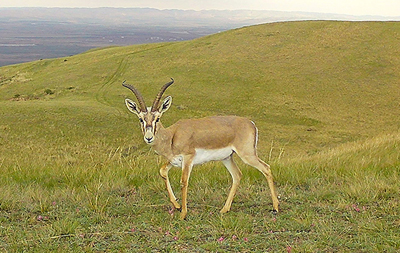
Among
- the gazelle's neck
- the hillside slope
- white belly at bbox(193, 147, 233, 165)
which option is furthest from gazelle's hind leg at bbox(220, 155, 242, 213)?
the hillside slope

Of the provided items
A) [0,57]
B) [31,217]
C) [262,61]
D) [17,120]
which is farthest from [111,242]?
[0,57]

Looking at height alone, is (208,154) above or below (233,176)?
above

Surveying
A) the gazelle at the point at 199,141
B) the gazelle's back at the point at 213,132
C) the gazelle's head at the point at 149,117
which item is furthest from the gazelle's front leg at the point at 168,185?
the gazelle's head at the point at 149,117

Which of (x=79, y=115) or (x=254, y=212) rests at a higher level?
(x=254, y=212)

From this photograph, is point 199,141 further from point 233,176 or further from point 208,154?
point 233,176

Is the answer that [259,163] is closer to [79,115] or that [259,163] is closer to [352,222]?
[352,222]

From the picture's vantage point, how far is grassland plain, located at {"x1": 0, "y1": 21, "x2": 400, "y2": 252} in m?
5.88

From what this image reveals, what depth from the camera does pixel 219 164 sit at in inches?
379

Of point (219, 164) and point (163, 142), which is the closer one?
point (163, 142)

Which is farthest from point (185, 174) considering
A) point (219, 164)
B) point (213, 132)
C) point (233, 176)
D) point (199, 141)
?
point (219, 164)

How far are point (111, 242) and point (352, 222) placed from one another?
3.43m

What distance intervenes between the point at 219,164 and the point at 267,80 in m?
36.3

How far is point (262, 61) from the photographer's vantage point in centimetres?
5016

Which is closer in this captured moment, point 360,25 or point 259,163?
point 259,163
